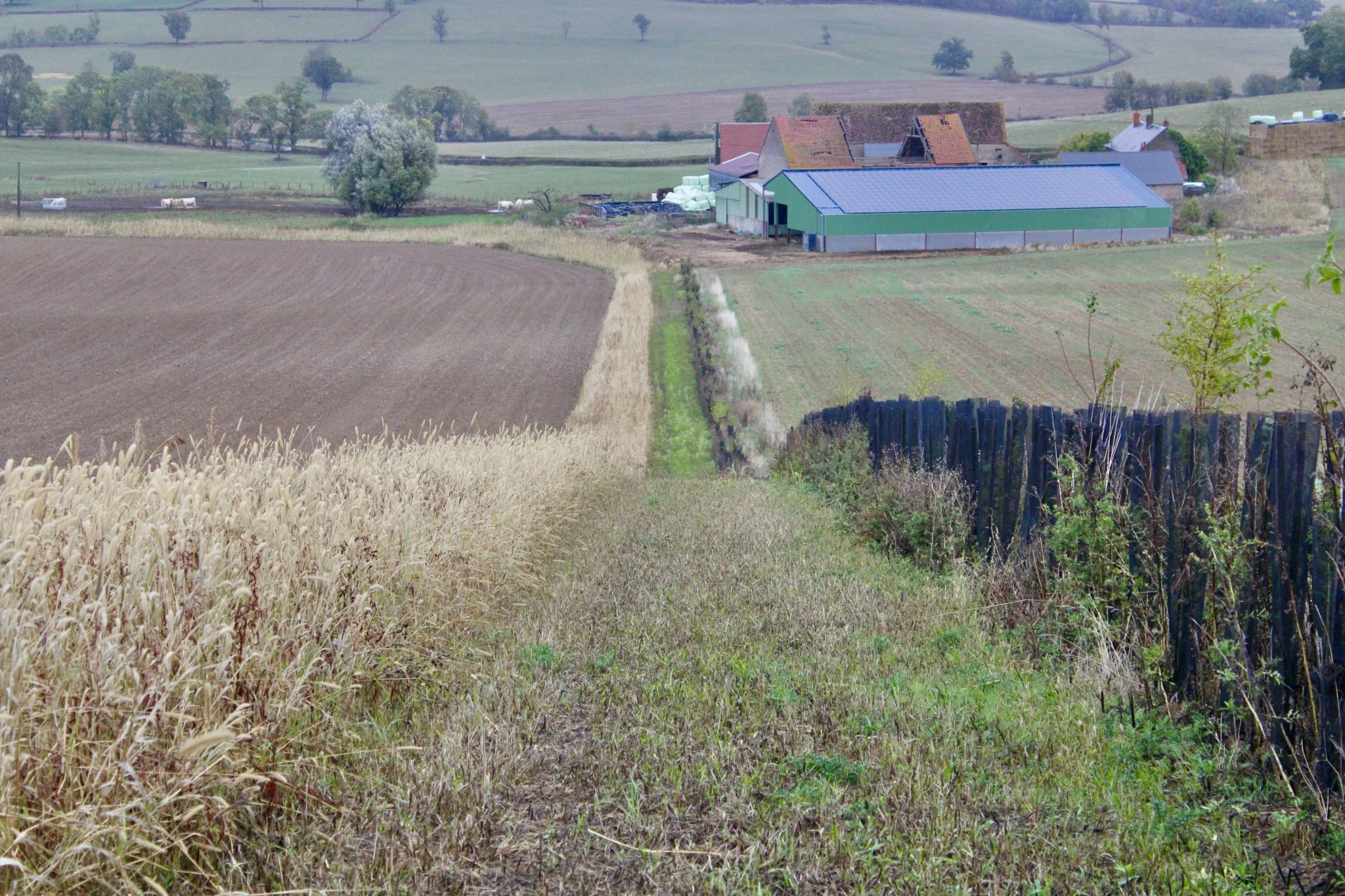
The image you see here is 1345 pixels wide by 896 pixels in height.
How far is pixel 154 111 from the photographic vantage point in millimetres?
110500

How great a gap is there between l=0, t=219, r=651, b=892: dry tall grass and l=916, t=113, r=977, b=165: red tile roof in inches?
2479

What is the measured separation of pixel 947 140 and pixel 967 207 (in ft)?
56.6

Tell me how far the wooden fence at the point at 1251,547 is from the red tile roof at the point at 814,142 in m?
59.0

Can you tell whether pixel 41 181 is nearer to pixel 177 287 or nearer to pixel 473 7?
pixel 177 287

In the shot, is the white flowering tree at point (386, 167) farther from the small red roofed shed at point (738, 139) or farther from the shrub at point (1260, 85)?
the shrub at point (1260, 85)

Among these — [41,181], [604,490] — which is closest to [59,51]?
[41,181]

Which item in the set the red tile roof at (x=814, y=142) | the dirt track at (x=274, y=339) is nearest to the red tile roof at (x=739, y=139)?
the red tile roof at (x=814, y=142)

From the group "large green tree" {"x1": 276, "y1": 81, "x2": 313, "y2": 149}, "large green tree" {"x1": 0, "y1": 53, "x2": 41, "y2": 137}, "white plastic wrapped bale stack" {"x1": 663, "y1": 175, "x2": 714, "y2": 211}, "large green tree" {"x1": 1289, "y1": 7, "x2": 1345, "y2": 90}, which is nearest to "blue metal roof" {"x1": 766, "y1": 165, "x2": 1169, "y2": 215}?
"white plastic wrapped bale stack" {"x1": 663, "y1": 175, "x2": 714, "y2": 211}

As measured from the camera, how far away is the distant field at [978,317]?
26031mm

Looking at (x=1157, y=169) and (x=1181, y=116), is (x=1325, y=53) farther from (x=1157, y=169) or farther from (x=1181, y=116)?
(x=1157, y=169)

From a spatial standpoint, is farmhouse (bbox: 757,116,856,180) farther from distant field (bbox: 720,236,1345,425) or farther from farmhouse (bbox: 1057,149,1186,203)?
distant field (bbox: 720,236,1345,425)

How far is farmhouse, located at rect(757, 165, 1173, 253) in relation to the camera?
50.5m

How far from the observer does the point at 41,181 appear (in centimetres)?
8050

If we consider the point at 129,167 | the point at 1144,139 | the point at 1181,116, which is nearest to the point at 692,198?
the point at 1144,139
